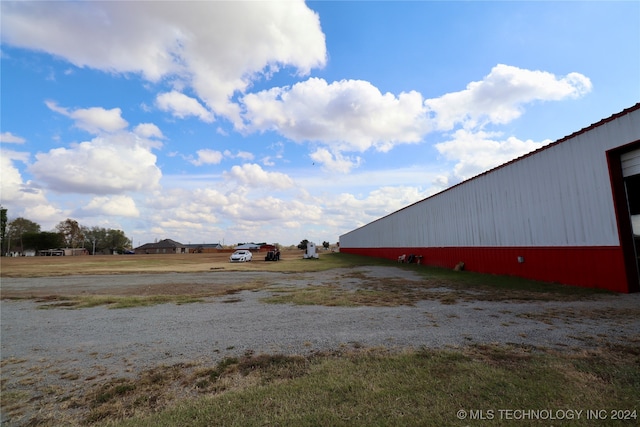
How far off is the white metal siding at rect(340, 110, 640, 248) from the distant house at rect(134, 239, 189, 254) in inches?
5067

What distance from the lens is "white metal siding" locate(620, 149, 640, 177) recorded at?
10750 mm

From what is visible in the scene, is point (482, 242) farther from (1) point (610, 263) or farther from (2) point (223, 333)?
(2) point (223, 333)

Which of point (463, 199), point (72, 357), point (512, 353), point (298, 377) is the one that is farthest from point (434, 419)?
point (463, 199)

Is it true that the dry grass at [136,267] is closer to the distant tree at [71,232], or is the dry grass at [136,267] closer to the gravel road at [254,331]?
the gravel road at [254,331]

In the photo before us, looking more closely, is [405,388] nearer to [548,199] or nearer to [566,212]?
[566,212]

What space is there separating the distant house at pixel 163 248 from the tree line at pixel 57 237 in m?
7.69

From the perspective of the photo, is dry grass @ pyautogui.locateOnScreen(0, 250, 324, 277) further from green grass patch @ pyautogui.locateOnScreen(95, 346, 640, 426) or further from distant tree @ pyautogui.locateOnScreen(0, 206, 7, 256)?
distant tree @ pyautogui.locateOnScreen(0, 206, 7, 256)

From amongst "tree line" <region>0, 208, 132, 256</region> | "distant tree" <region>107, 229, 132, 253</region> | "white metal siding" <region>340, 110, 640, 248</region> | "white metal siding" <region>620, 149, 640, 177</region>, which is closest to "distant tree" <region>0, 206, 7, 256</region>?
"tree line" <region>0, 208, 132, 256</region>

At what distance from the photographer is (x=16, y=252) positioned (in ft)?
335

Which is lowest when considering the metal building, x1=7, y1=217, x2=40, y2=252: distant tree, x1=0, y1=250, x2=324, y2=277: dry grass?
x1=0, y1=250, x2=324, y2=277: dry grass

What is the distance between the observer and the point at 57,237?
106875 mm

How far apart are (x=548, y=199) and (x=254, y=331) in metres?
14.0

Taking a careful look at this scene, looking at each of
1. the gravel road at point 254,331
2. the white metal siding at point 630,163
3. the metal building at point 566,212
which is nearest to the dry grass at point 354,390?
the gravel road at point 254,331

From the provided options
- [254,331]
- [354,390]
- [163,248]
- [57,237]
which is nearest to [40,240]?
[57,237]
